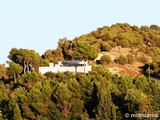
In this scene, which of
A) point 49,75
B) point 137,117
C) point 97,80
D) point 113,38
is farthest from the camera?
point 113,38

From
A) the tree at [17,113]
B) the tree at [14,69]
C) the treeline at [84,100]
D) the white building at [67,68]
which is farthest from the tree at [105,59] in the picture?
the tree at [17,113]

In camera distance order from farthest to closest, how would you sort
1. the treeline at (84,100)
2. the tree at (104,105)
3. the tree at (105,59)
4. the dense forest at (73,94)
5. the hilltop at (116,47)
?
the tree at (105,59) → the hilltop at (116,47) → the dense forest at (73,94) → the treeline at (84,100) → the tree at (104,105)

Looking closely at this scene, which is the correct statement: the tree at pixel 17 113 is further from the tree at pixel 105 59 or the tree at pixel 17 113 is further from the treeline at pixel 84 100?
the tree at pixel 105 59

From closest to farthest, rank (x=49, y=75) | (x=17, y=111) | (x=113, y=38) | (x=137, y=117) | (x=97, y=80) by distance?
(x=137, y=117)
(x=17, y=111)
(x=97, y=80)
(x=49, y=75)
(x=113, y=38)

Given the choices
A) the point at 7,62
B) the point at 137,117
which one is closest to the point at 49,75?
the point at 7,62

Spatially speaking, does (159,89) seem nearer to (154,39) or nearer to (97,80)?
(97,80)

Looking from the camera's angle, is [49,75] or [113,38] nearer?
[49,75]

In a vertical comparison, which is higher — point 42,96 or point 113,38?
point 113,38

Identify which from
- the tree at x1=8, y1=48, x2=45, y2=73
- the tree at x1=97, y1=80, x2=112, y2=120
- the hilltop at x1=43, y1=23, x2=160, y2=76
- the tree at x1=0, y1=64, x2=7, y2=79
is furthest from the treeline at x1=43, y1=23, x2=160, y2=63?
the tree at x1=97, y1=80, x2=112, y2=120

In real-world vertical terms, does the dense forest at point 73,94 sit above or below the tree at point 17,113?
above

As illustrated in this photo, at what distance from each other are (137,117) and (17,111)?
31.1 feet

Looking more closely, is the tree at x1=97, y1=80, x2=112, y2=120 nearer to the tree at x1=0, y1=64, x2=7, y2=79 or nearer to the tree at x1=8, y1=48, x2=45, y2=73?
the tree at x1=8, y1=48, x2=45, y2=73

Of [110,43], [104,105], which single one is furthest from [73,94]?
[110,43]

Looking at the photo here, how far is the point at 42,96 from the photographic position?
4297cm
